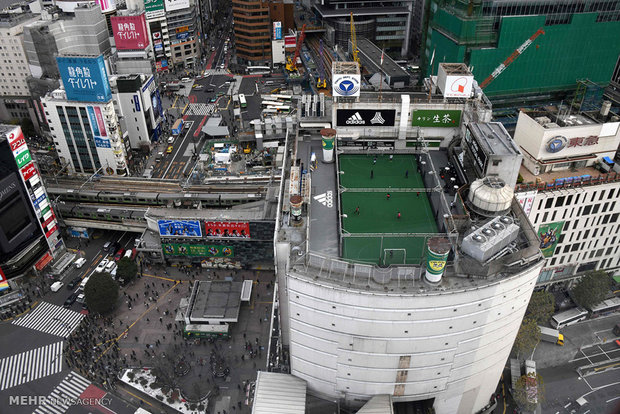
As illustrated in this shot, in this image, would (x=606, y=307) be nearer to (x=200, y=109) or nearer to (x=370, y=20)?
(x=200, y=109)

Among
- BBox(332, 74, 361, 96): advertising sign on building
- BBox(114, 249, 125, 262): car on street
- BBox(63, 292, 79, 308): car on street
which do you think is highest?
BBox(332, 74, 361, 96): advertising sign on building

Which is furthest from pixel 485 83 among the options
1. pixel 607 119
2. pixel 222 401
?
pixel 222 401

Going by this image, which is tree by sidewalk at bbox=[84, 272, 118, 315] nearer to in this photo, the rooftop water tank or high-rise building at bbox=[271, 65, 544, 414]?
high-rise building at bbox=[271, 65, 544, 414]

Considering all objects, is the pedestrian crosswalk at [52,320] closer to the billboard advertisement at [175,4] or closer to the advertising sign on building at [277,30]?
the billboard advertisement at [175,4]

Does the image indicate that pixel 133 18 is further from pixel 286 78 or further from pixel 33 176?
pixel 33 176

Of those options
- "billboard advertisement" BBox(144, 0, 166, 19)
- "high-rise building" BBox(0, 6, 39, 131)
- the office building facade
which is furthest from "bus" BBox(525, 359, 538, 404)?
"billboard advertisement" BBox(144, 0, 166, 19)

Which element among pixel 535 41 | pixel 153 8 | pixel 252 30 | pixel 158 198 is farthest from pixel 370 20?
pixel 158 198

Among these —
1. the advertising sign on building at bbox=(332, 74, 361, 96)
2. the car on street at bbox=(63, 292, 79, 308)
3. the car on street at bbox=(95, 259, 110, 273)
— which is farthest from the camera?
the car on street at bbox=(95, 259, 110, 273)
